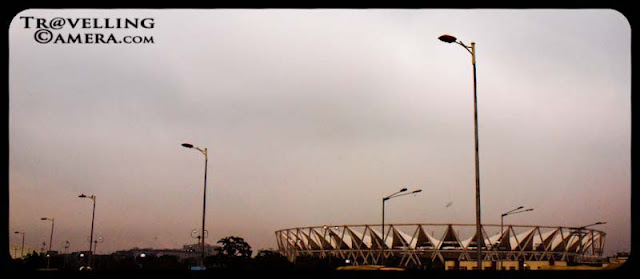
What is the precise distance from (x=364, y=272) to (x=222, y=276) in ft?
4.66

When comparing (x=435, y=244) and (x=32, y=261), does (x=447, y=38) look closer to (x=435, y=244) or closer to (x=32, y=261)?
(x=32, y=261)

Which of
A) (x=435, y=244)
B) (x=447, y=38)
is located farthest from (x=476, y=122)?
(x=435, y=244)

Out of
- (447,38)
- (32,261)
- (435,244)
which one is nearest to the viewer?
(32,261)

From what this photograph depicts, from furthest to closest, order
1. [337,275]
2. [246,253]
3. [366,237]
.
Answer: [366,237], [246,253], [337,275]

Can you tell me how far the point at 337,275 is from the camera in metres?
6.00

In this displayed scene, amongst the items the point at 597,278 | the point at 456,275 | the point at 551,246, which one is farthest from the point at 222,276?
the point at 551,246

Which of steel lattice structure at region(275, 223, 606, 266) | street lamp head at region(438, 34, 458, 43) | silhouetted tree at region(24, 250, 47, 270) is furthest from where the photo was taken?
steel lattice structure at region(275, 223, 606, 266)

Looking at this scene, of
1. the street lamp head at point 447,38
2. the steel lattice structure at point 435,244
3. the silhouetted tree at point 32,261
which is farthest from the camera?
the steel lattice structure at point 435,244

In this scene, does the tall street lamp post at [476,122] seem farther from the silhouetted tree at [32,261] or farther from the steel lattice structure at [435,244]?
the steel lattice structure at [435,244]

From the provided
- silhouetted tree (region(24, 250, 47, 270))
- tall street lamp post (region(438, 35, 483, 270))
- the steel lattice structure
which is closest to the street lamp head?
tall street lamp post (region(438, 35, 483, 270))

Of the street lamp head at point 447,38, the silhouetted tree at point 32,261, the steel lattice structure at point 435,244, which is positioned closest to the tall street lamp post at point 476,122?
the street lamp head at point 447,38

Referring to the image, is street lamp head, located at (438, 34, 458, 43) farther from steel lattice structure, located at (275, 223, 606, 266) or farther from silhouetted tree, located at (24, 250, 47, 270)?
A: steel lattice structure, located at (275, 223, 606, 266)

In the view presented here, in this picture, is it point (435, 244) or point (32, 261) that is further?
point (435, 244)
